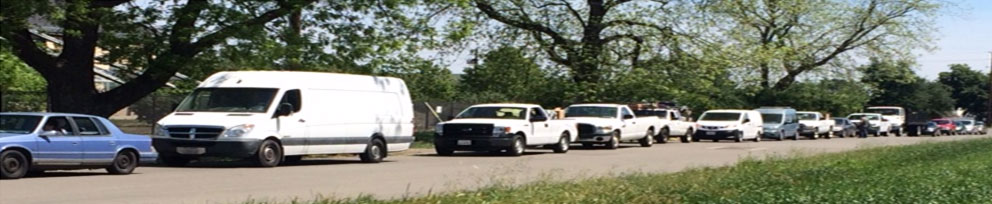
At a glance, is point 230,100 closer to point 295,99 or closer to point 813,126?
point 295,99

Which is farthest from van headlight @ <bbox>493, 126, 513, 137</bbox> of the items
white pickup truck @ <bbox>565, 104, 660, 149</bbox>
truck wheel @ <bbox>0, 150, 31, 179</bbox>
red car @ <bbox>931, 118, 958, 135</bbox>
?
red car @ <bbox>931, 118, 958, 135</bbox>

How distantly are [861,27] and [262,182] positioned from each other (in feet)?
167

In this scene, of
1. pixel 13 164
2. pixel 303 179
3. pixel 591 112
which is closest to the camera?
pixel 13 164

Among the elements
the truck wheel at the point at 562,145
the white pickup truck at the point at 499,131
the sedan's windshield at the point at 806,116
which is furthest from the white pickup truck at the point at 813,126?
the white pickup truck at the point at 499,131

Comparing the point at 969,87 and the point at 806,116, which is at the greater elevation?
the point at 969,87

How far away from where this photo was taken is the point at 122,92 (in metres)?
26.2

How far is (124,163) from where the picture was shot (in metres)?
18.9

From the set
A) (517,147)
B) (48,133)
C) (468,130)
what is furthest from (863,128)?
(48,133)

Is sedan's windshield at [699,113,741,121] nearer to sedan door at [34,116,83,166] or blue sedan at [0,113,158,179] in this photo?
blue sedan at [0,113,158,179]

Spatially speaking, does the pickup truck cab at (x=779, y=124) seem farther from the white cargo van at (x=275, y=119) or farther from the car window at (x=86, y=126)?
the car window at (x=86, y=126)

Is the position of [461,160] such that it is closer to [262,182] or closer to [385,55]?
[385,55]

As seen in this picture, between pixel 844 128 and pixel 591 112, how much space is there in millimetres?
28684

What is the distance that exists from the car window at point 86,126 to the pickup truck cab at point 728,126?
31.1 m

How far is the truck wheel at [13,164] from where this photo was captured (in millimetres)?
16703
